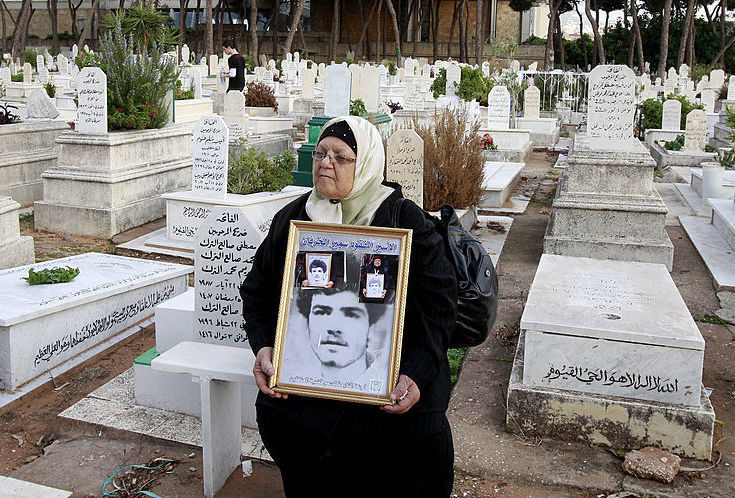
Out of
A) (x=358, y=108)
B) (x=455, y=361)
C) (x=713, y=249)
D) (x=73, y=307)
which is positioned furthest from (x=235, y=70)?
(x=455, y=361)

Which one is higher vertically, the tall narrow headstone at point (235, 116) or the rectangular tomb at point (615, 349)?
the tall narrow headstone at point (235, 116)

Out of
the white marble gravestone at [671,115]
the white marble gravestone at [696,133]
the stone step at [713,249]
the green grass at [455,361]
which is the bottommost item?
A: the green grass at [455,361]

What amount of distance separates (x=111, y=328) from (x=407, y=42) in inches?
2109

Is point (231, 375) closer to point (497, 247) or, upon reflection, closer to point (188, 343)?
point (188, 343)

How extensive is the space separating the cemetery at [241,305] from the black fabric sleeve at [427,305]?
971 millimetres

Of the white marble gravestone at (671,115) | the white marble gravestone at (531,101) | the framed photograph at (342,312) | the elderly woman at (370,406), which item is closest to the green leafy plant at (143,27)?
the white marble gravestone at (531,101)

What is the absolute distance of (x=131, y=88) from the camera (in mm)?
8891

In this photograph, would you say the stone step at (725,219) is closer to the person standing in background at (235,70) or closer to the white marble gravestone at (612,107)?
the white marble gravestone at (612,107)

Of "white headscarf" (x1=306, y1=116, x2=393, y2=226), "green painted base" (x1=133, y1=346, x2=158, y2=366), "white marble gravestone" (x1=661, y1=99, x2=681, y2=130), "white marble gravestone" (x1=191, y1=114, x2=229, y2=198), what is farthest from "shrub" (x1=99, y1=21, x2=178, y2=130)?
"white marble gravestone" (x1=661, y1=99, x2=681, y2=130)

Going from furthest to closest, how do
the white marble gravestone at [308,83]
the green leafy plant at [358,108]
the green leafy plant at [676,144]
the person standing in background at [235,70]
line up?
the white marble gravestone at [308,83]
the person standing in background at [235,70]
the green leafy plant at [676,144]
the green leafy plant at [358,108]

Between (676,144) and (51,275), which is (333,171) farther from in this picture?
(676,144)

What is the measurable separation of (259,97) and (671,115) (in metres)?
9.87

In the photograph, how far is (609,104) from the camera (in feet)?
25.8

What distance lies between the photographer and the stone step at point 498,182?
413 inches
